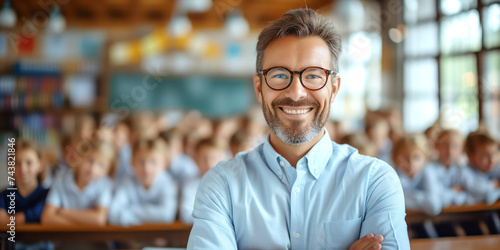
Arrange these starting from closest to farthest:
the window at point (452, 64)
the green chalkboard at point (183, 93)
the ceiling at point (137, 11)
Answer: the window at point (452, 64) → the ceiling at point (137, 11) → the green chalkboard at point (183, 93)

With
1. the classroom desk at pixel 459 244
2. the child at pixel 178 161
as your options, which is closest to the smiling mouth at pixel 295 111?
the classroom desk at pixel 459 244

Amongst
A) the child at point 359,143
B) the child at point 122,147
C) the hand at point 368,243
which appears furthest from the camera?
the child at point 122,147

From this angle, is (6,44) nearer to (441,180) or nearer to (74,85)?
(74,85)

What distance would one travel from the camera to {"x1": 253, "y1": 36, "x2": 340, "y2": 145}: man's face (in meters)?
1.14

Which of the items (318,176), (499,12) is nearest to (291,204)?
(318,176)

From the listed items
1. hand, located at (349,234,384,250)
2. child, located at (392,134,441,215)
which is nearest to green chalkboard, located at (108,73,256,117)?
child, located at (392,134,441,215)

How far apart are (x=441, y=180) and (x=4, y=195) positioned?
9.67ft

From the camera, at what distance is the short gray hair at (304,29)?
3.82 ft

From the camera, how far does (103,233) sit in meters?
2.15

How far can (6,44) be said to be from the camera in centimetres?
680

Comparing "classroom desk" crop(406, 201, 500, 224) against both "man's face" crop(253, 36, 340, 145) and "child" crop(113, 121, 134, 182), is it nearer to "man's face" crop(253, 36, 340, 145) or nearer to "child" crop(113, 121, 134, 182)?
"man's face" crop(253, 36, 340, 145)

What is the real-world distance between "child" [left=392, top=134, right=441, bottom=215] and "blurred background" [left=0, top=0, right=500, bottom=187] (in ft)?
3.48

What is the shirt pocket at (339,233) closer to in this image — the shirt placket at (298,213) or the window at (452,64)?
the shirt placket at (298,213)

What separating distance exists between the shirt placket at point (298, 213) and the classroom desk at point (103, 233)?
116 centimetres
